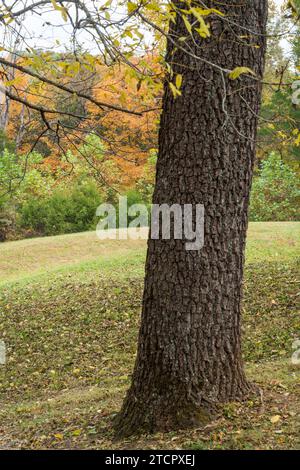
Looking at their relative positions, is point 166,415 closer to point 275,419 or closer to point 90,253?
point 275,419

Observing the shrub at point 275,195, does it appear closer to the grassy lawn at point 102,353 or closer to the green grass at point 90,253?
the green grass at point 90,253

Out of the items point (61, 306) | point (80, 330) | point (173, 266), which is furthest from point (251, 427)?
point (61, 306)

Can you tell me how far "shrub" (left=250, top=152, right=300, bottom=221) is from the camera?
19.5m

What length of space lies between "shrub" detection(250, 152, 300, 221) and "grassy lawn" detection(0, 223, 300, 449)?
5.33 m

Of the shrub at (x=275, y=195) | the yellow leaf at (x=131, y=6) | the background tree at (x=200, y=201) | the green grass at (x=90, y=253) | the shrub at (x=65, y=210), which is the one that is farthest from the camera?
the shrub at (x=65, y=210)

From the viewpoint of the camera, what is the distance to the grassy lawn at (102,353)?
12.7 ft

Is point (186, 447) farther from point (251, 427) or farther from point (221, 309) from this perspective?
point (221, 309)

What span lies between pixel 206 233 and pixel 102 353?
12.8 feet

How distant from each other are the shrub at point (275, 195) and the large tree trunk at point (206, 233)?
1594cm

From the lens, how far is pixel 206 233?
388 cm

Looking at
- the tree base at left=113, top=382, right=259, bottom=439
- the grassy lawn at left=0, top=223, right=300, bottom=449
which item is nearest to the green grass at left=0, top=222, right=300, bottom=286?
the grassy lawn at left=0, top=223, right=300, bottom=449

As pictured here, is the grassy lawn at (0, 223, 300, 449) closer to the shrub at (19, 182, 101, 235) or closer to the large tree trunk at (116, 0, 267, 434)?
the large tree trunk at (116, 0, 267, 434)

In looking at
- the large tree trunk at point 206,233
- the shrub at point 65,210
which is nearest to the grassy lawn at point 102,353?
the large tree trunk at point 206,233

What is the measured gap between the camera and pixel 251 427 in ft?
12.4
